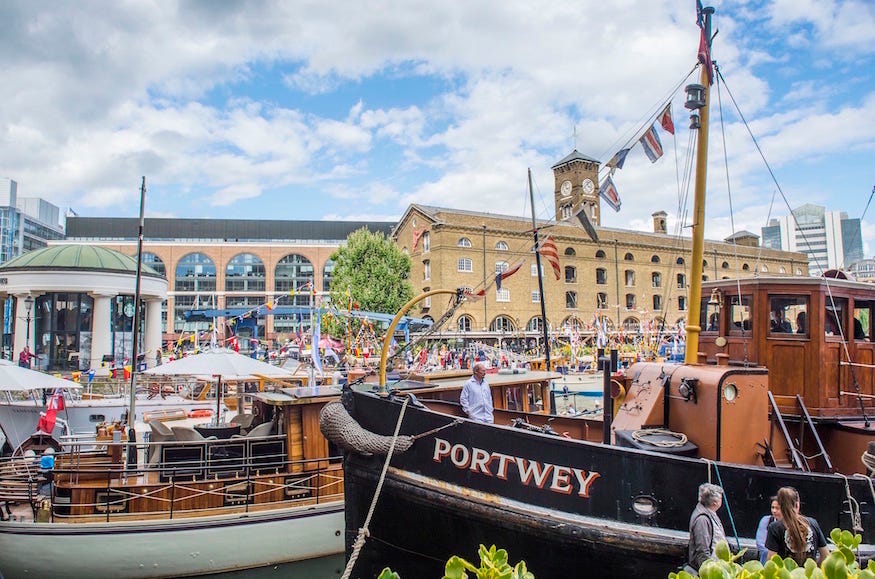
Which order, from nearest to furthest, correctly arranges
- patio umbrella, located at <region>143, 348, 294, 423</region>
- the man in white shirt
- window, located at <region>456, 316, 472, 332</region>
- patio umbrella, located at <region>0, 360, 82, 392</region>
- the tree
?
the man in white shirt, patio umbrella, located at <region>143, 348, 294, 423</region>, patio umbrella, located at <region>0, 360, 82, 392</region>, the tree, window, located at <region>456, 316, 472, 332</region>

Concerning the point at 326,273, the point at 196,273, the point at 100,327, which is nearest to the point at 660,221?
the point at 326,273

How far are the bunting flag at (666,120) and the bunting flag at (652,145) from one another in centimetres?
24

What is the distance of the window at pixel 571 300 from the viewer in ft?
164

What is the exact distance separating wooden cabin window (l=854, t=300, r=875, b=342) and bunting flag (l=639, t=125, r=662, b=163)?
11.8 feet

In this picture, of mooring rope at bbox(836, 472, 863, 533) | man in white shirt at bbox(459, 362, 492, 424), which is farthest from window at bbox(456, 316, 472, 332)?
mooring rope at bbox(836, 472, 863, 533)

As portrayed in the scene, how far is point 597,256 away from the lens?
51.6 metres

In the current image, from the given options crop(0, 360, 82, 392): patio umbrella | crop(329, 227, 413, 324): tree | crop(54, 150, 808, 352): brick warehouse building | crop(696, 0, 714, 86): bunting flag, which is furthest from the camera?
crop(54, 150, 808, 352): brick warehouse building

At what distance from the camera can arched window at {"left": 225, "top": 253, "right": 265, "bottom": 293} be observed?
6456cm

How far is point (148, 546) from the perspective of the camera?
9.32 metres

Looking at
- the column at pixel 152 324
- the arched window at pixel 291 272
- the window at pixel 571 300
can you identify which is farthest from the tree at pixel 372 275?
the arched window at pixel 291 272

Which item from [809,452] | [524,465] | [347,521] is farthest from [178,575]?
[809,452]

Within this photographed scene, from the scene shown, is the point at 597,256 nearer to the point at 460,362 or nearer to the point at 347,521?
the point at 460,362

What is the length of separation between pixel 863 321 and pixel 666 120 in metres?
4.22

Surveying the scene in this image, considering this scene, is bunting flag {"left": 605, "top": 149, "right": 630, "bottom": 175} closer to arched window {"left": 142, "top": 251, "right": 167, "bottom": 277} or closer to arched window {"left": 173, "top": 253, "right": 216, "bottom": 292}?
arched window {"left": 173, "top": 253, "right": 216, "bottom": 292}
